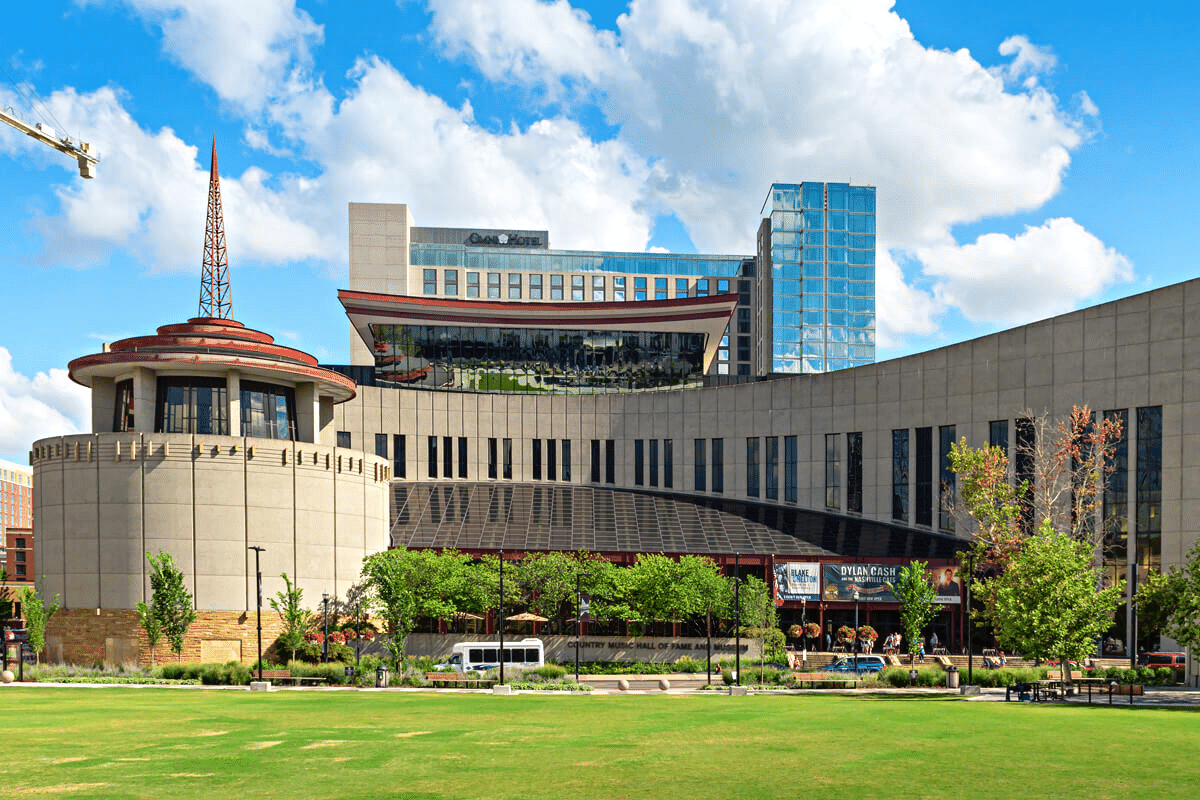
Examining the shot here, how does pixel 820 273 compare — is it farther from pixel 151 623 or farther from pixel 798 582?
pixel 151 623

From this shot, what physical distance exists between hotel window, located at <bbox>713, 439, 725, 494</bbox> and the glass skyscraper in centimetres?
8923

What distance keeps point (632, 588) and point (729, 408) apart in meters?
27.1

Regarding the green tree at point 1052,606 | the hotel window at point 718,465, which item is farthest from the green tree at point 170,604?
the green tree at point 1052,606

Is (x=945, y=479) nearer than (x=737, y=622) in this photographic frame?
No

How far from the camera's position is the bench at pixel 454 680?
54625 millimetres

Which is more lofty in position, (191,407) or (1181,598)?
(191,407)

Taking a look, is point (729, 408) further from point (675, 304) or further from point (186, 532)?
point (186, 532)

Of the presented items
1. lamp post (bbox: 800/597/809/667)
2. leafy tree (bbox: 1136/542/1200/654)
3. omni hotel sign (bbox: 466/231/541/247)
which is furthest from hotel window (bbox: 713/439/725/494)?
omni hotel sign (bbox: 466/231/541/247)

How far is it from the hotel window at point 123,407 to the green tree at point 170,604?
10.8m

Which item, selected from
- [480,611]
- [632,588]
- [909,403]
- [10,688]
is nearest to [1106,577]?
[909,403]

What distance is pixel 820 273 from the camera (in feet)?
578

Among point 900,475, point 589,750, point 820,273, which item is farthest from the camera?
point 820,273

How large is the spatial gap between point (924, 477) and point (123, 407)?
183ft

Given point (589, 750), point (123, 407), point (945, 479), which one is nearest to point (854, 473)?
point (945, 479)
